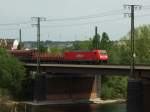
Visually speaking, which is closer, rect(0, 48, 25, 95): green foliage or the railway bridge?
the railway bridge

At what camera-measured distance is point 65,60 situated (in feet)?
324

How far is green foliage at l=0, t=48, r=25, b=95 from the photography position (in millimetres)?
96375

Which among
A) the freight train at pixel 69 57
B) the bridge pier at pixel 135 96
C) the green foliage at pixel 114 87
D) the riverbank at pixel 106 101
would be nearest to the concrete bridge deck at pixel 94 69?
the bridge pier at pixel 135 96

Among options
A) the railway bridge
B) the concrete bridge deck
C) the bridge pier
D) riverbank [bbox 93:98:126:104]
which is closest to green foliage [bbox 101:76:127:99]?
riverbank [bbox 93:98:126:104]

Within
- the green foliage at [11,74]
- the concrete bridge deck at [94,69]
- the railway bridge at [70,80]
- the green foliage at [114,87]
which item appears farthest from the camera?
the green foliage at [114,87]

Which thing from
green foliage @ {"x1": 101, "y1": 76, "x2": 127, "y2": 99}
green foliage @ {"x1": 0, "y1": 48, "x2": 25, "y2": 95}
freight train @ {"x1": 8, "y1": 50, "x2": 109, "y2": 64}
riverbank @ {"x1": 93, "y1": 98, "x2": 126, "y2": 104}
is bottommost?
riverbank @ {"x1": 93, "y1": 98, "x2": 126, "y2": 104}

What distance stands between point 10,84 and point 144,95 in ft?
102

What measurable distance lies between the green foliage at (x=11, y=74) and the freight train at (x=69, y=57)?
534 cm

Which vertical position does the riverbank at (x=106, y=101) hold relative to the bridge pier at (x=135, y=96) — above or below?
below

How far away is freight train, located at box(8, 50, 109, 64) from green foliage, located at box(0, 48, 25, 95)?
5339mm

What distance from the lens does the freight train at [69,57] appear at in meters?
93.7

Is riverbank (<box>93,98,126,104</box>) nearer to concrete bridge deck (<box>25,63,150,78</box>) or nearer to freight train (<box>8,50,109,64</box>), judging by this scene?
freight train (<box>8,50,109,64</box>)

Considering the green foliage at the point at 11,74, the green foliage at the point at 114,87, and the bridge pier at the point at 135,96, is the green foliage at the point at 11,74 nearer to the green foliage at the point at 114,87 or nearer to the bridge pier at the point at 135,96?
the green foliage at the point at 114,87

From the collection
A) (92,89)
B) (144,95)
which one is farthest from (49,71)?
(144,95)
